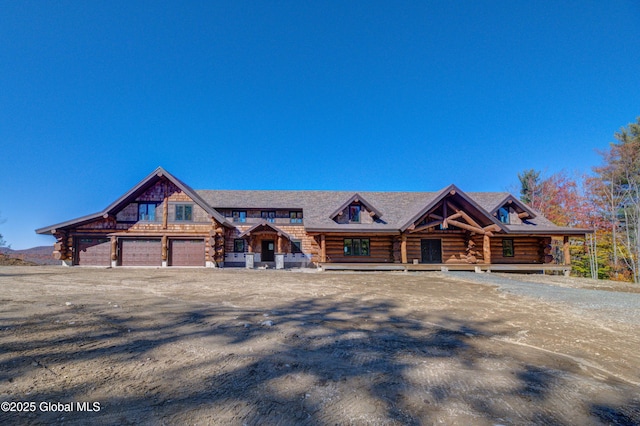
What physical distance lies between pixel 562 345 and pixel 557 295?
5887mm

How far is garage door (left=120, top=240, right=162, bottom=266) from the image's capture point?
68.5 feet

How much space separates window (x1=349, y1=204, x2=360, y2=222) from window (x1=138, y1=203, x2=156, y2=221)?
14.6 meters

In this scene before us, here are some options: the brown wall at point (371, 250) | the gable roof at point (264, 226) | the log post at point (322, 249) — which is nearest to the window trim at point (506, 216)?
the brown wall at point (371, 250)

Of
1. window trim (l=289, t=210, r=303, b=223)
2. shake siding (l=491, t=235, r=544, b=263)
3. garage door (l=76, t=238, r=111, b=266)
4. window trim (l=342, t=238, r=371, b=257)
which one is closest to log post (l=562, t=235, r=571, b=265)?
shake siding (l=491, t=235, r=544, b=263)

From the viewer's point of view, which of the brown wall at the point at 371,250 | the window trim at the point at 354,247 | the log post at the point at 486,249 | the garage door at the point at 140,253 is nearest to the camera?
the log post at the point at 486,249

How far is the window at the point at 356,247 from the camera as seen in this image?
2130cm

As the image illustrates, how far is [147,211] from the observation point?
21.6 metres

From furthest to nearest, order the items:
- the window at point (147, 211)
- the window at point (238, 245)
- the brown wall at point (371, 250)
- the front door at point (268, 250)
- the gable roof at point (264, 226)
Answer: the front door at point (268, 250) → the window at point (238, 245) → the gable roof at point (264, 226) → the window at point (147, 211) → the brown wall at point (371, 250)

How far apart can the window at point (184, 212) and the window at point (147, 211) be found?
1.71 m

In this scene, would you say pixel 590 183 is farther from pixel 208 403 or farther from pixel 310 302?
pixel 208 403

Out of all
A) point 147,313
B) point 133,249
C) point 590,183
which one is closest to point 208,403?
point 147,313

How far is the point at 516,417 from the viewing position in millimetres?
2449

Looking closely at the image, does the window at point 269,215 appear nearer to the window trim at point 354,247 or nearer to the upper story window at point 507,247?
the window trim at point 354,247

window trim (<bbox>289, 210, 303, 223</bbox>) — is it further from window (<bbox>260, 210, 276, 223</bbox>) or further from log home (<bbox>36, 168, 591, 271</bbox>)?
log home (<bbox>36, 168, 591, 271</bbox>)
